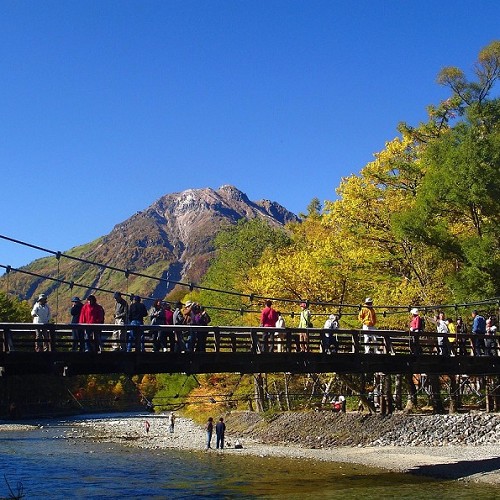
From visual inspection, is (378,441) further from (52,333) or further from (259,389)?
(52,333)

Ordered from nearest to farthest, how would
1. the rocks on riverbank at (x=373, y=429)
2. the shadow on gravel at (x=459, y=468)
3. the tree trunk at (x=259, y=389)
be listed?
the shadow on gravel at (x=459, y=468)
the rocks on riverbank at (x=373, y=429)
the tree trunk at (x=259, y=389)

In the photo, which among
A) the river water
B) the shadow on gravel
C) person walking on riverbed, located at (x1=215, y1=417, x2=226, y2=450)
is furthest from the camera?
person walking on riverbed, located at (x1=215, y1=417, x2=226, y2=450)

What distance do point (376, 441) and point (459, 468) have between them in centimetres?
943

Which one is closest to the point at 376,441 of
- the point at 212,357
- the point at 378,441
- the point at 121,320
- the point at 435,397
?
the point at 378,441

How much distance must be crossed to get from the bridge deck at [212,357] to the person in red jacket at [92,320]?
9 cm

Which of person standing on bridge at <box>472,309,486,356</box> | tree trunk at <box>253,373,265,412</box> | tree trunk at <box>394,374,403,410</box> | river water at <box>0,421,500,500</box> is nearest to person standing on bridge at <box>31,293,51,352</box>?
river water at <box>0,421,500,500</box>

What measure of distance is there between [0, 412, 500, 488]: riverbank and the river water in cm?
151

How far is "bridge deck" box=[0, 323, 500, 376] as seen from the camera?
21.1 m

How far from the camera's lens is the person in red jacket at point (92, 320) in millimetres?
21672

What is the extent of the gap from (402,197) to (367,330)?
17750 mm

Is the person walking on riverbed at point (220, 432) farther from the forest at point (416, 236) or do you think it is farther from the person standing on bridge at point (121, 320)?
the person standing on bridge at point (121, 320)

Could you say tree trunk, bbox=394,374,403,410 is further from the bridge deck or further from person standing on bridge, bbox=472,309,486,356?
the bridge deck

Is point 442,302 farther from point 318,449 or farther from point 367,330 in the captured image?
point 367,330

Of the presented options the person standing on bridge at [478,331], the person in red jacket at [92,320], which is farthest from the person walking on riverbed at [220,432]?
the person in red jacket at [92,320]
